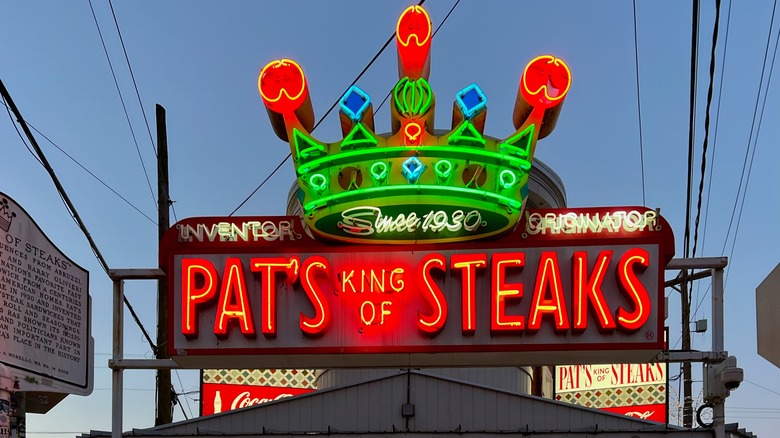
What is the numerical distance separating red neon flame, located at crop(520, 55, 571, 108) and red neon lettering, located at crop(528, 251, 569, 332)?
5.84 feet

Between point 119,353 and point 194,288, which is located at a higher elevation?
point 194,288

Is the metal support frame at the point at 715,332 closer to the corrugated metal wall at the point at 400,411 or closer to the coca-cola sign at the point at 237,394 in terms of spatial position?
the corrugated metal wall at the point at 400,411

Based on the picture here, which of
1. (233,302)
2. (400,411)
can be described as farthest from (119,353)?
(400,411)

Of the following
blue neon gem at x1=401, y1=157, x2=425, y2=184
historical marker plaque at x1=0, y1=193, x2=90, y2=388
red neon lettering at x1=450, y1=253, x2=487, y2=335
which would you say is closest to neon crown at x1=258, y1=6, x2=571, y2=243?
blue neon gem at x1=401, y1=157, x2=425, y2=184

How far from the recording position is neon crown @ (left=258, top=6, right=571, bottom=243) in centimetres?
1017

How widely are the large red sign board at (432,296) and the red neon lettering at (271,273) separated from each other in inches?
0.5

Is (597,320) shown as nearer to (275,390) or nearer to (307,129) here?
(307,129)

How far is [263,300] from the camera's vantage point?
1054 centimetres

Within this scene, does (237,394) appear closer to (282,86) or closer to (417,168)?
(282,86)

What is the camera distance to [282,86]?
414 inches

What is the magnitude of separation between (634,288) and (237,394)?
42.2 ft

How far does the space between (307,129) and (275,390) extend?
456 inches

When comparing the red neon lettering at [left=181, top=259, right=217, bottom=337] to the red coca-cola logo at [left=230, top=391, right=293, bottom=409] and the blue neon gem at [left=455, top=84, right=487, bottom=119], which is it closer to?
the blue neon gem at [left=455, top=84, right=487, bottom=119]

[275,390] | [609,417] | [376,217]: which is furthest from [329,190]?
[275,390]
